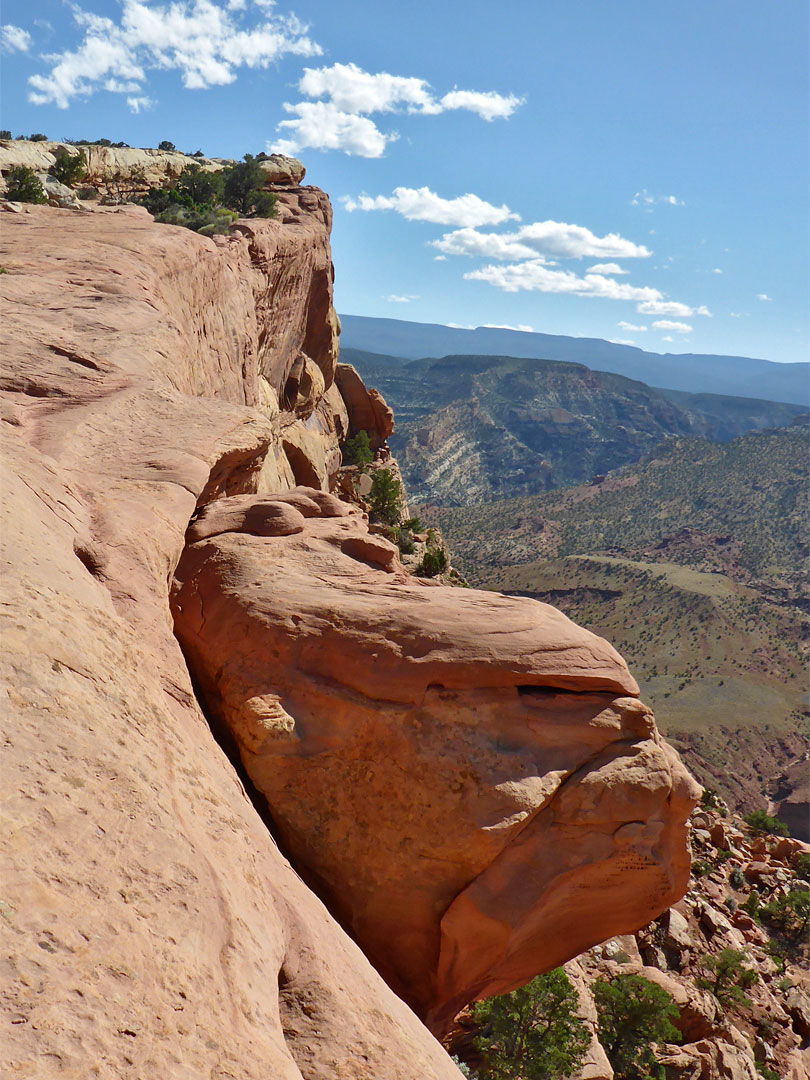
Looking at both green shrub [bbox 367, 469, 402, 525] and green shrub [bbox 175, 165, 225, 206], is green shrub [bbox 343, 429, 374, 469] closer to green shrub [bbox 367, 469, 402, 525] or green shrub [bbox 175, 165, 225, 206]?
green shrub [bbox 367, 469, 402, 525]

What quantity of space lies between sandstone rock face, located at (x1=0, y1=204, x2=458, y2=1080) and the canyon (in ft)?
0.09

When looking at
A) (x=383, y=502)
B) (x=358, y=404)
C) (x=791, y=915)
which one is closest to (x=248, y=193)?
(x=358, y=404)

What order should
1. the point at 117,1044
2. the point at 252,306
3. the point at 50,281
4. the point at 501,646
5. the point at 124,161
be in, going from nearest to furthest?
1. the point at 117,1044
2. the point at 501,646
3. the point at 50,281
4. the point at 252,306
5. the point at 124,161

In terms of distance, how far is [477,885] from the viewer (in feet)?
34.0

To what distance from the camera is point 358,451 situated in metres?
51.9

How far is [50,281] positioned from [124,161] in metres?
34.0

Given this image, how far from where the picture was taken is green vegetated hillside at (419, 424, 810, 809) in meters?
65.9

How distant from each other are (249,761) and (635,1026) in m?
15.2

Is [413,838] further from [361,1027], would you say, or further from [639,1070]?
[639,1070]

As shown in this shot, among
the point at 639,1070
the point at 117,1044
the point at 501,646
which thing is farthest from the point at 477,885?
the point at 639,1070

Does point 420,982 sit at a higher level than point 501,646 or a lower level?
lower

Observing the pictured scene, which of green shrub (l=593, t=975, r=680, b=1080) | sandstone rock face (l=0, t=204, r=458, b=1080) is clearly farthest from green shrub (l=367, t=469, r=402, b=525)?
sandstone rock face (l=0, t=204, r=458, b=1080)

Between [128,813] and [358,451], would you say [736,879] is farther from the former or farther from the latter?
[358,451]

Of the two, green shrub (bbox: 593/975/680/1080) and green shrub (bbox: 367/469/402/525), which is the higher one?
green shrub (bbox: 367/469/402/525)
